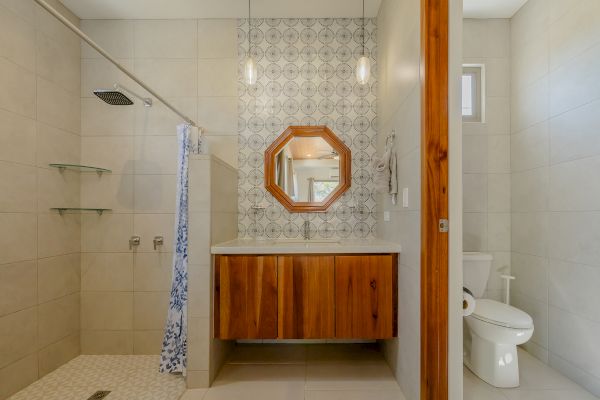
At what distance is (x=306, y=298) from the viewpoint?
1.99 metres

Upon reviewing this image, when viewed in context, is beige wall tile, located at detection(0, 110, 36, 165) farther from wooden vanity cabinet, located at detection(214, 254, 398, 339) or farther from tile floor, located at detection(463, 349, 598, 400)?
tile floor, located at detection(463, 349, 598, 400)

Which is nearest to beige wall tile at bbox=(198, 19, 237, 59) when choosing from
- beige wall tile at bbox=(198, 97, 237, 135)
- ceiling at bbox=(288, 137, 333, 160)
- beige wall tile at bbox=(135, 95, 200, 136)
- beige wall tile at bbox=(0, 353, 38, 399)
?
beige wall tile at bbox=(198, 97, 237, 135)

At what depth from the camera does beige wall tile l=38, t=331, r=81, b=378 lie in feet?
7.06

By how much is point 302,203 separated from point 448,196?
4.48 ft

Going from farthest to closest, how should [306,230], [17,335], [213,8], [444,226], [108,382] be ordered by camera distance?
[306,230] < [213,8] < [108,382] < [17,335] < [444,226]

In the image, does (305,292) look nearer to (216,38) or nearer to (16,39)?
(216,38)

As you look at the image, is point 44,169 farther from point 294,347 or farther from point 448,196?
point 448,196

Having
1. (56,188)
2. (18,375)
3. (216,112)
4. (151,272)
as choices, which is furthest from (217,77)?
(18,375)

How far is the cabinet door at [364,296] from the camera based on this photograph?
198 centimetres

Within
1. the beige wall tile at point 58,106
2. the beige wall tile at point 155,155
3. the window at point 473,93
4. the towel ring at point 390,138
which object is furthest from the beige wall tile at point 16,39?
the window at point 473,93

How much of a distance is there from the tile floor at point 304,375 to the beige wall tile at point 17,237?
142 centimetres

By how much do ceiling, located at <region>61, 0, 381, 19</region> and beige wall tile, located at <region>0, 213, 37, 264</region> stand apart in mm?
1765

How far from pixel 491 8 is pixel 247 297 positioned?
2.88 m

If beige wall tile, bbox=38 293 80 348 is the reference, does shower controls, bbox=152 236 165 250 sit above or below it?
above
